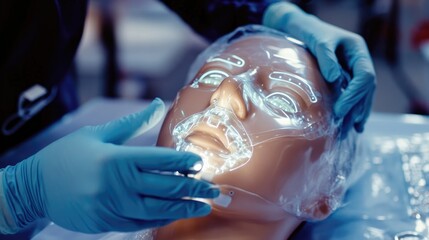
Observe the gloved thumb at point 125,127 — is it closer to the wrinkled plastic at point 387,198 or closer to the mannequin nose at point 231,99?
the mannequin nose at point 231,99

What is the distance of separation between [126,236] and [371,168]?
821 mm

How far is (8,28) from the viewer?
59.6 inches

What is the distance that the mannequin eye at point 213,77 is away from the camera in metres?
1.27

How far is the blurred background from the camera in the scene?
3724mm

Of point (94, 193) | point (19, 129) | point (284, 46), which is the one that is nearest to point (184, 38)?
point (19, 129)

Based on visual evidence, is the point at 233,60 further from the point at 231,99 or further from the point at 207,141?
the point at 207,141

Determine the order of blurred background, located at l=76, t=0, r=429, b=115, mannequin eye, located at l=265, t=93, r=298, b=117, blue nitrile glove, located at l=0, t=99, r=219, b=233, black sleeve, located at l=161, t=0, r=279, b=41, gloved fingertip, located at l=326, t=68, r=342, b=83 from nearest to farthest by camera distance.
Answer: blue nitrile glove, located at l=0, t=99, r=219, b=233
mannequin eye, located at l=265, t=93, r=298, b=117
gloved fingertip, located at l=326, t=68, r=342, b=83
black sleeve, located at l=161, t=0, r=279, b=41
blurred background, located at l=76, t=0, r=429, b=115

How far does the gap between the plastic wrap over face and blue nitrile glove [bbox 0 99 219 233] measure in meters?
0.12

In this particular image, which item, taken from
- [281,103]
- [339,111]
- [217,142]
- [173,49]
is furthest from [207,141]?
[173,49]

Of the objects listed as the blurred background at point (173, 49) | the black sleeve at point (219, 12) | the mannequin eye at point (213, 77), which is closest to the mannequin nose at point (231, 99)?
the mannequin eye at point (213, 77)

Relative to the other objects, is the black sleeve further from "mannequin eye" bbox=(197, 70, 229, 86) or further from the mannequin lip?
the mannequin lip

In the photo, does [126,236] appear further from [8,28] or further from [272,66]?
[8,28]

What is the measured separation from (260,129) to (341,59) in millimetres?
484

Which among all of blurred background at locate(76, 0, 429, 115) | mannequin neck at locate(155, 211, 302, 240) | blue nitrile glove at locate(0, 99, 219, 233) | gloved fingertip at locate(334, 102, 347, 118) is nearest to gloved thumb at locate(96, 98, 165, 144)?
blue nitrile glove at locate(0, 99, 219, 233)
